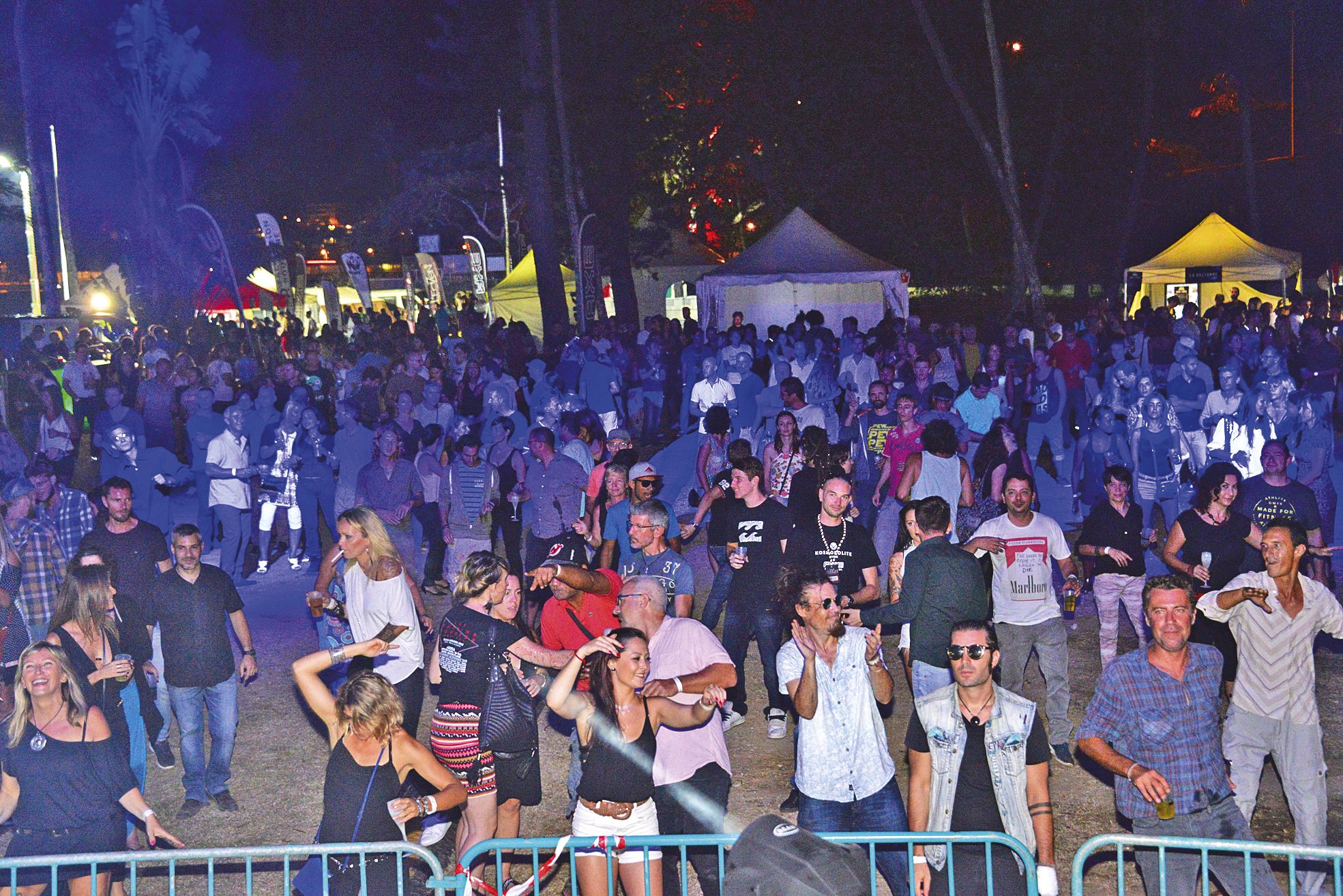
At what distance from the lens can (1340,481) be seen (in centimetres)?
1020

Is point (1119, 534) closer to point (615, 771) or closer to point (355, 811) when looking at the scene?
point (615, 771)

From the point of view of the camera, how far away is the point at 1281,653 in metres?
5.72

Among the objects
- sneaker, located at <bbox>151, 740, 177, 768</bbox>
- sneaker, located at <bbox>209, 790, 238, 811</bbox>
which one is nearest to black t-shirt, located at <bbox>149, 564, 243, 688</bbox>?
sneaker, located at <bbox>209, 790, 238, 811</bbox>

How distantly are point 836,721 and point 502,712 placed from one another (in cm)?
145

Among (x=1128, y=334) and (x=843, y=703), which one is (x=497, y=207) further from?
(x=843, y=703)

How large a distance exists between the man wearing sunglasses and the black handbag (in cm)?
175

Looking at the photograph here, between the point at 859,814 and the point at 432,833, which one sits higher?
the point at 859,814

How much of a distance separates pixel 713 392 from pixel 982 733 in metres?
9.54

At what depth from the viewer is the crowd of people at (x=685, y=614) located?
4969mm

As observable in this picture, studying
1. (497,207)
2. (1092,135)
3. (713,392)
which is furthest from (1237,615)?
(497,207)

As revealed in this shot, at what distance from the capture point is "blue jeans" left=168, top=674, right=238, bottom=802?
697 cm

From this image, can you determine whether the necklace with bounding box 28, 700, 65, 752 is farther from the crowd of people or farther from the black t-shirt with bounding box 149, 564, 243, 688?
the black t-shirt with bounding box 149, 564, 243, 688

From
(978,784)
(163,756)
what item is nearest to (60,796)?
(163,756)

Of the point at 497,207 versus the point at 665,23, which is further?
the point at 497,207
